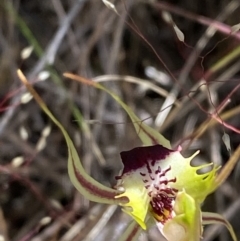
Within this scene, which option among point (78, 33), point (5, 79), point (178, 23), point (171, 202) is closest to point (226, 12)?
point (178, 23)

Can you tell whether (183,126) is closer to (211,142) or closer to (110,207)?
(211,142)

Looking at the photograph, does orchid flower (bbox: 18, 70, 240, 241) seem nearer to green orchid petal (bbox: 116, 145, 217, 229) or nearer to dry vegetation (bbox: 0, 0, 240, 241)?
green orchid petal (bbox: 116, 145, 217, 229)

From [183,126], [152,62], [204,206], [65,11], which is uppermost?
[65,11]

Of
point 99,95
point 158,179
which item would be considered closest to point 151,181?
point 158,179

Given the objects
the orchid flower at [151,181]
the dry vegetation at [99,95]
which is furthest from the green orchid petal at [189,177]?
the dry vegetation at [99,95]

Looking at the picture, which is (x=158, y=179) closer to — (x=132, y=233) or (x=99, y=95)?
(x=132, y=233)

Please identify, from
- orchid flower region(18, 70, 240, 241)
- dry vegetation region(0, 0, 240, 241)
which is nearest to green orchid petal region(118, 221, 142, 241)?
orchid flower region(18, 70, 240, 241)

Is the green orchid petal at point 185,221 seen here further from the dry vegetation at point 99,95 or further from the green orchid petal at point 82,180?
the dry vegetation at point 99,95
